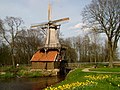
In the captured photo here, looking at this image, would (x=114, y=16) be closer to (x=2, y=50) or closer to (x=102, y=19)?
(x=102, y=19)

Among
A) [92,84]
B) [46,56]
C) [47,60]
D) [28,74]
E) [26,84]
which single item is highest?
[46,56]

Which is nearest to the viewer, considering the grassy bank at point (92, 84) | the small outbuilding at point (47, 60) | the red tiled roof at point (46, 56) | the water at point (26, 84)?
the grassy bank at point (92, 84)

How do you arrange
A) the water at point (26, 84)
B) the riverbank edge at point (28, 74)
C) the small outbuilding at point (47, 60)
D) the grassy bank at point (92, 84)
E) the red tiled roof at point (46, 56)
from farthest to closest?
1. the red tiled roof at point (46, 56)
2. the small outbuilding at point (47, 60)
3. the riverbank edge at point (28, 74)
4. the water at point (26, 84)
5. the grassy bank at point (92, 84)

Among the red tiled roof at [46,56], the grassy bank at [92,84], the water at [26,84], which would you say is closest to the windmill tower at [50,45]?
the red tiled roof at [46,56]

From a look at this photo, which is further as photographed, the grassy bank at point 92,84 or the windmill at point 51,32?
the windmill at point 51,32

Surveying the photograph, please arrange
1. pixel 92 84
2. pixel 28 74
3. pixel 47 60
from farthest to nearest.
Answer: pixel 47 60
pixel 28 74
pixel 92 84

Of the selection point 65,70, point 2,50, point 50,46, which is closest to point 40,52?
point 50,46

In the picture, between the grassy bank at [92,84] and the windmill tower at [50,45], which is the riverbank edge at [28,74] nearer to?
the windmill tower at [50,45]

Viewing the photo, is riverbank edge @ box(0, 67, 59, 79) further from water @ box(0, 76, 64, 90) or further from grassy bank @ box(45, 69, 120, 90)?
grassy bank @ box(45, 69, 120, 90)

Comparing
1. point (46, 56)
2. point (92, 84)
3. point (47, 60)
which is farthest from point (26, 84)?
point (46, 56)

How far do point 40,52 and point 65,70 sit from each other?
6684mm

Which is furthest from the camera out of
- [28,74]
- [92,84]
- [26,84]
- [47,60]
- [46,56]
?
[46,56]

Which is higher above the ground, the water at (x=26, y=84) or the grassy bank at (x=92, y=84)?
the grassy bank at (x=92, y=84)

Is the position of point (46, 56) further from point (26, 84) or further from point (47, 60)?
point (26, 84)
